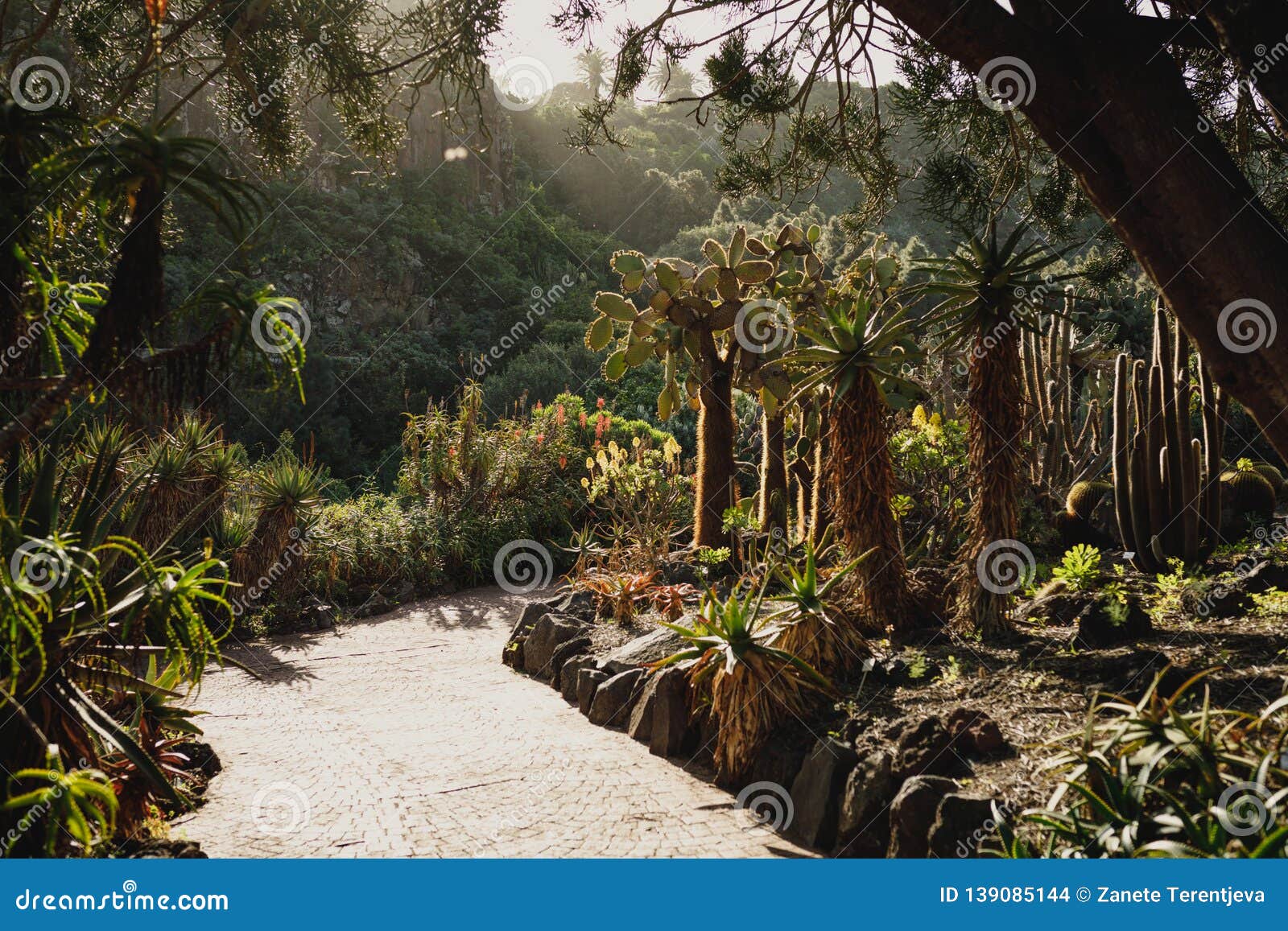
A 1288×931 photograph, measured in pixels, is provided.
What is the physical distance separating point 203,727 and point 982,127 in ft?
21.6

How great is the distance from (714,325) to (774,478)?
1280 millimetres

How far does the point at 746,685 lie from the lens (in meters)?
4.25

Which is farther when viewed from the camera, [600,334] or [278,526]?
[278,526]

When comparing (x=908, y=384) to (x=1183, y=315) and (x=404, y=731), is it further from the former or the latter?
(x=404, y=731)

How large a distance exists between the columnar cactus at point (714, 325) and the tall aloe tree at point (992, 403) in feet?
6.79

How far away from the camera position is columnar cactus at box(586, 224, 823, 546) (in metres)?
6.93

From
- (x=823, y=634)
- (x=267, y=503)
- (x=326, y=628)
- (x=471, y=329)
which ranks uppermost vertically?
(x=471, y=329)

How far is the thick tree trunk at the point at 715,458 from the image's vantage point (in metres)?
7.26

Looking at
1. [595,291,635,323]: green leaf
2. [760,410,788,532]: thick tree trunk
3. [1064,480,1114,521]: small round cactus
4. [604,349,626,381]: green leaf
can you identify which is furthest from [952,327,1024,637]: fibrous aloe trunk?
[595,291,635,323]: green leaf

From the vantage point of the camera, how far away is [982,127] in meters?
6.43

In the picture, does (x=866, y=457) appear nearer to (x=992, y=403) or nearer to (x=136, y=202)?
(x=992, y=403)

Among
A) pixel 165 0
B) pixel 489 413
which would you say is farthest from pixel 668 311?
pixel 489 413

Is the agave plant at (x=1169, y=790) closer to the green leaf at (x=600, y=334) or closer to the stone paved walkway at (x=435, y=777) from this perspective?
the stone paved walkway at (x=435, y=777)

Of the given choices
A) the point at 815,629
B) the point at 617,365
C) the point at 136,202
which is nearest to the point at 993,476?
the point at 815,629
